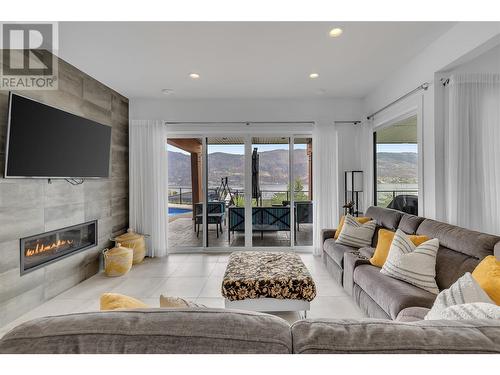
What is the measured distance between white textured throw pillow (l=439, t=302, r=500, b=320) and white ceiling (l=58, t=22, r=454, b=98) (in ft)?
7.88

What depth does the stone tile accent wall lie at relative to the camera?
2.48m

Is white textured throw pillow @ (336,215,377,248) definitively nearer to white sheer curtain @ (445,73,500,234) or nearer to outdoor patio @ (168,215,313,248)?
white sheer curtain @ (445,73,500,234)

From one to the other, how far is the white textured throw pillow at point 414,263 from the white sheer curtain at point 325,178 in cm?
232

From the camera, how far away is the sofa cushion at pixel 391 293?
6.23ft

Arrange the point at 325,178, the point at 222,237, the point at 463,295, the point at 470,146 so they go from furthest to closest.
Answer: the point at 222,237, the point at 325,178, the point at 470,146, the point at 463,295

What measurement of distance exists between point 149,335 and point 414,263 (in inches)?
86.3

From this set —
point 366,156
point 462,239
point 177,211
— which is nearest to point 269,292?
point 462,239

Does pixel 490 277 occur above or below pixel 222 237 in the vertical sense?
above

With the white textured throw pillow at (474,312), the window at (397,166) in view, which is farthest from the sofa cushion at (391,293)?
the window at (397,166)

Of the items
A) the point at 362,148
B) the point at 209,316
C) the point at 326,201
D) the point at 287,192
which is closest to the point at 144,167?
the point at 287,192

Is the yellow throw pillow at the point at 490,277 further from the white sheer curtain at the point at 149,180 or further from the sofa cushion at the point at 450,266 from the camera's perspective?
the white sheer curtain at the point at 149,180

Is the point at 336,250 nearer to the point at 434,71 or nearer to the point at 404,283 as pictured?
the point at 404,283

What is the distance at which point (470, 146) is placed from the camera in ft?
8.91

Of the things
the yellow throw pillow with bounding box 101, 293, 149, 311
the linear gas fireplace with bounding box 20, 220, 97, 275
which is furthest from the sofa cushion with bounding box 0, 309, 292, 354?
the linear gas fireplace with bounding box 20, 220, 97, 275
